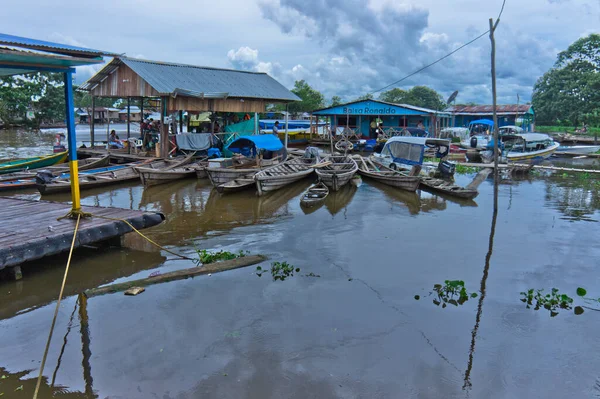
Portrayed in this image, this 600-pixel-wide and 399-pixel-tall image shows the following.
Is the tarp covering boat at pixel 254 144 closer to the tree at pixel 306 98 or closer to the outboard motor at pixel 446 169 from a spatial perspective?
the outboard motor at pixel 446 169

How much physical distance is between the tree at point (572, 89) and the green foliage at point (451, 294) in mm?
41320

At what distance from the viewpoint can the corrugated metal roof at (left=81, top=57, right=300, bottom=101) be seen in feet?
61.6

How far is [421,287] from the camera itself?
23.5ft

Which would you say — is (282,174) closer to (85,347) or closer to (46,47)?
(46,47)

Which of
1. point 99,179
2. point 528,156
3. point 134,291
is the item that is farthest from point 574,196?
point 99,179

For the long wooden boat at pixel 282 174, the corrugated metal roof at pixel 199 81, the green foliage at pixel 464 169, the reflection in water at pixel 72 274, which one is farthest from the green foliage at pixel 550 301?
the corrugated metal roof at pixel 199 81

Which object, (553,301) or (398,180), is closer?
(553,301)

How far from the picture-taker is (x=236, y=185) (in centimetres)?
1445

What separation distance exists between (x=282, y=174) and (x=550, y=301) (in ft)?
35.1

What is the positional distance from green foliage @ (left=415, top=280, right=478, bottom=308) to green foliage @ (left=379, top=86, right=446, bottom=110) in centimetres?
5669

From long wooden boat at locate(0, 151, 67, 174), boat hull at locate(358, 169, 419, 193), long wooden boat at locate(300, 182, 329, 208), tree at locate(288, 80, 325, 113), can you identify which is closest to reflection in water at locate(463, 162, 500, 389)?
boat hull at locate(358, 169, 419, 193)

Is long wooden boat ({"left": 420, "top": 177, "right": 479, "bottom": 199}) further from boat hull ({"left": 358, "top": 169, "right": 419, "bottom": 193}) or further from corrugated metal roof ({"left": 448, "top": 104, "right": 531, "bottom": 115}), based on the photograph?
corrugated metal roof ({"left": 448, "top": 104, "right": 531, "bottom": 115})

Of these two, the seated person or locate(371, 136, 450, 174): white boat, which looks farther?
the seated person

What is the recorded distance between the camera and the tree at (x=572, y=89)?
40.5m
